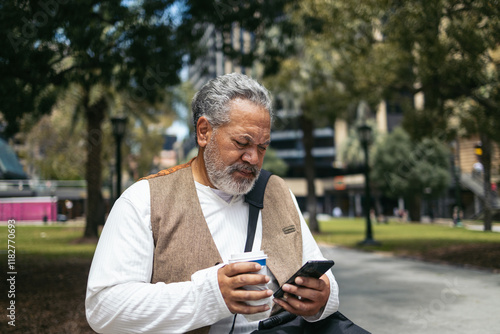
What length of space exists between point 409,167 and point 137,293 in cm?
4033

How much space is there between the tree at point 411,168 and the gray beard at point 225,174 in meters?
37.4

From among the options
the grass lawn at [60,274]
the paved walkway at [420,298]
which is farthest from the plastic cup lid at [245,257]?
the grass lawn at [60,274]

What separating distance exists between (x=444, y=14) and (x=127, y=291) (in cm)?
1018

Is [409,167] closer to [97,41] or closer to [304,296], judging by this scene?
[97,41]

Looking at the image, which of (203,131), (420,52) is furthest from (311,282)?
(420,52)

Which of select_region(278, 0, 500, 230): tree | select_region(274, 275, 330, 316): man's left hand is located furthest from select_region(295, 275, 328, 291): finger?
select_region(278, 0, 500, 230): tree

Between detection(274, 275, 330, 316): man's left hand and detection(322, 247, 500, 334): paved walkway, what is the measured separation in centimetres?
363

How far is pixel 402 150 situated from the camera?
41.8m

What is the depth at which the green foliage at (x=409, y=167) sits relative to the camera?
126ft

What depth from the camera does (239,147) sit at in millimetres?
2031

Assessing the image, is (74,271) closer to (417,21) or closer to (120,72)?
(120,72)

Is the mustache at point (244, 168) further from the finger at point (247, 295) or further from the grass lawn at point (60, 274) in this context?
the grass lawn at point (60, 274)

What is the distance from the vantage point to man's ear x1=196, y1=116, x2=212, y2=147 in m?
2.11

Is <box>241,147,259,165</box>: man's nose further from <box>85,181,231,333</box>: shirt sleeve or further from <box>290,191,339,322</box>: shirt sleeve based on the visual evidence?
<box>85,181,231,333</box>: shirt sleeve
